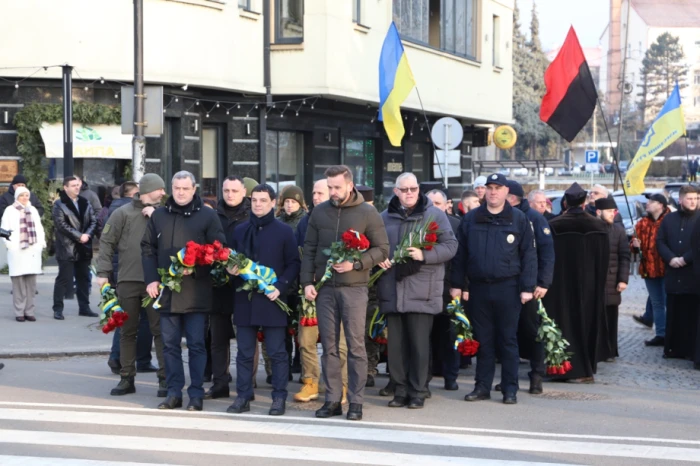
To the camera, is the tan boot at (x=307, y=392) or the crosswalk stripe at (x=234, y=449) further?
the tan boot at (x=307, y=392)

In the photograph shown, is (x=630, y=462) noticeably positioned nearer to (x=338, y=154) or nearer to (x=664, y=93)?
(x=338, y=154)

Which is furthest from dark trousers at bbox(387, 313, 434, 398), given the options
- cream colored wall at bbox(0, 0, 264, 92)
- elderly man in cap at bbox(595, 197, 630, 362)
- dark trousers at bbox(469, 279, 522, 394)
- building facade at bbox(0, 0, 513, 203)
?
cream colored wall at bbox(0, 0, 264, 92)

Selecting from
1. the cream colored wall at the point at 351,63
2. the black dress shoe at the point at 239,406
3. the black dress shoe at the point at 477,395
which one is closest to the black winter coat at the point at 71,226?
the black dress shoe at the point at 239,406

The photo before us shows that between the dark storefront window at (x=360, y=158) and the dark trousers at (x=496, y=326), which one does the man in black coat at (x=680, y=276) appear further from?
the dark storefront window at (x=360, y=158)

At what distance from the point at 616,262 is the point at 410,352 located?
13.8 feet

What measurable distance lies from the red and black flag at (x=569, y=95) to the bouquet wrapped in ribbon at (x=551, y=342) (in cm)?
480

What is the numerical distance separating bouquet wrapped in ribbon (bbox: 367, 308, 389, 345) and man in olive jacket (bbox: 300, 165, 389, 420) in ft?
3.62

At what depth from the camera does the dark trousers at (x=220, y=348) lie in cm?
995

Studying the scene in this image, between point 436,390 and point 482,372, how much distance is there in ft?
2.40

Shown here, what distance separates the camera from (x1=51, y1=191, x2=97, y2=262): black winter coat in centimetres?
1528

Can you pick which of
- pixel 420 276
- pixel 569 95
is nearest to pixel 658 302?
pixel 569 95

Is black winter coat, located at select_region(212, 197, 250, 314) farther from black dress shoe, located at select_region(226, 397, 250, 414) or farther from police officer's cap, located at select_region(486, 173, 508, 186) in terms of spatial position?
police officer's cap, located at select_region(486, 173, 508, 186)

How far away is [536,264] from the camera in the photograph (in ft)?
32.7

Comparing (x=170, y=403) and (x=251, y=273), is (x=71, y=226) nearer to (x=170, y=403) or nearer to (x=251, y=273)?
(x=170, y=403)
